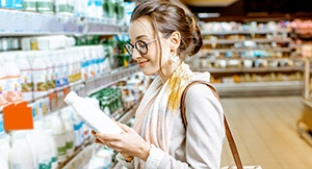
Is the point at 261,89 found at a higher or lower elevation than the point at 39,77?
lower

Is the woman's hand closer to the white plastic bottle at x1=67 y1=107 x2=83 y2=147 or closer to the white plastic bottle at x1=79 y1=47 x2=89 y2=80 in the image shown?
the white plastic bottle at x1=67 y1=107 x2=83 y2=147

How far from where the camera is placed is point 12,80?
1817mm

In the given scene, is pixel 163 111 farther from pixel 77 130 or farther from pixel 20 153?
pixel 77 130

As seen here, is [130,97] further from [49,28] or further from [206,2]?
[206,2]

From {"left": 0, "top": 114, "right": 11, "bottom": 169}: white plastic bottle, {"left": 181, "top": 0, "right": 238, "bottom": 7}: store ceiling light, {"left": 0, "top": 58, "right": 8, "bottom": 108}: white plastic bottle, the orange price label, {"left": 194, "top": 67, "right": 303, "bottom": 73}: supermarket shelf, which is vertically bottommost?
{"left": 194, "top": 67, "right": 303, "bottom": 73}: supermarket shelf

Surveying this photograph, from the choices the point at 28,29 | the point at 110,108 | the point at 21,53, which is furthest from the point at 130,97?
the point at 28,29

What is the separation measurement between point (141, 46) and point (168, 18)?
12 centimetres

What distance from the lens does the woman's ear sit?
1483 mm

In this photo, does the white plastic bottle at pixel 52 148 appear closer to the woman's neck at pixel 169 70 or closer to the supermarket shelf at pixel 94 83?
the supermarket shelf at pixel 94 83

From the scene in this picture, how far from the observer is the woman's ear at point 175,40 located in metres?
1.48

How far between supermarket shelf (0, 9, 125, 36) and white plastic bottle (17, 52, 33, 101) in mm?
114

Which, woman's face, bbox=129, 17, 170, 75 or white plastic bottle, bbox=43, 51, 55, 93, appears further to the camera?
white plastic bottle, bbox=43, 51, 55, 93

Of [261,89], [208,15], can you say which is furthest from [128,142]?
[208,15]

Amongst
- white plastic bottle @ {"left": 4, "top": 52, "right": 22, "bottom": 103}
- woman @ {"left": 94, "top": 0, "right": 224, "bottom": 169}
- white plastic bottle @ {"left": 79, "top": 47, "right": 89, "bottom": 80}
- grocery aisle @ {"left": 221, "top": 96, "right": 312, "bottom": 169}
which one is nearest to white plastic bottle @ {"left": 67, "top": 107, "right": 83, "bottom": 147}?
white plastic bottle @ {"left": 79, "top": 47, "right": 89, "bottom": 80}
